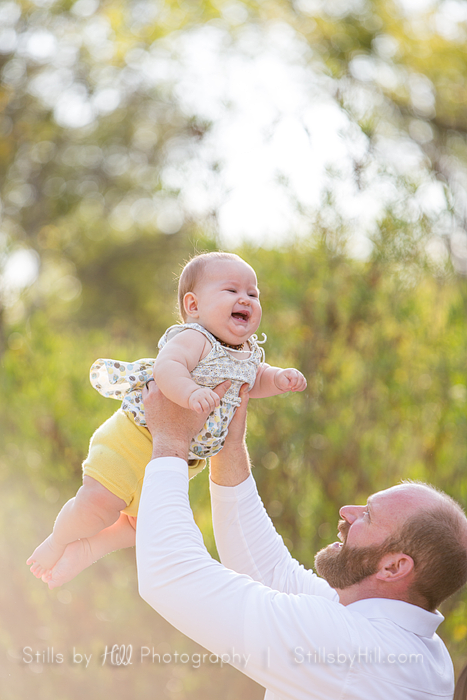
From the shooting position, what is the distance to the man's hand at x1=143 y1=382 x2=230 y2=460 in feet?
5.82

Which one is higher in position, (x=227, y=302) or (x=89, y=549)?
(x=227, y=302)

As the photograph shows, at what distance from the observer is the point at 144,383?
197 centimetres

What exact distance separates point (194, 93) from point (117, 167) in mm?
6898


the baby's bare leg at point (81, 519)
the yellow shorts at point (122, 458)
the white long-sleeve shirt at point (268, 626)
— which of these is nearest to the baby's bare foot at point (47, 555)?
the baby's bare leg at point (81, 519)

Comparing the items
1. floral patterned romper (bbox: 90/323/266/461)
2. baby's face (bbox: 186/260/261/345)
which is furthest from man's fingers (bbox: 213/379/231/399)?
baby's face (bbox: 186/260/261/345)

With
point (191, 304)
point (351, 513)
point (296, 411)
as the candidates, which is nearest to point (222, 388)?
point (191, 304)

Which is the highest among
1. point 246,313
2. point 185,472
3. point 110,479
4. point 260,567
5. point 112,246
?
point 246,313

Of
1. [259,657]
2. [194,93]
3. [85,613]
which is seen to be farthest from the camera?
[194,93]

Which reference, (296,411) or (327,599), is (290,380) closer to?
(327,599)

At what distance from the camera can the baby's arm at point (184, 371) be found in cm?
169

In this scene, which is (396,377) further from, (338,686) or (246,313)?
(338,686)

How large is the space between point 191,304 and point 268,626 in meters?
0.95

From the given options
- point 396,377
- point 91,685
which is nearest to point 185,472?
point 396,377

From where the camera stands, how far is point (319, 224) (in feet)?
13.5
